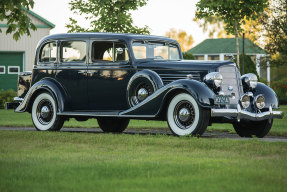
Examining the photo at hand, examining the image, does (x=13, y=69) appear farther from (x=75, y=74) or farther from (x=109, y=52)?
(x=109, y=52)

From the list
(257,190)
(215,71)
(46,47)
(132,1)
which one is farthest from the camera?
(132,1)

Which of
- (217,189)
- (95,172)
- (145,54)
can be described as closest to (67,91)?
(145,54)

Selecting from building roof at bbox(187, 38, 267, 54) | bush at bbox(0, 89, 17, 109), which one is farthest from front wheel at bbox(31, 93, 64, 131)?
building roof at bbox(187, 38, 267, 54)

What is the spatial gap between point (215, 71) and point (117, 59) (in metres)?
2.26

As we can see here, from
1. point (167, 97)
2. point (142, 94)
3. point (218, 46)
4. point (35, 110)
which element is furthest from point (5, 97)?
point (218, 46)

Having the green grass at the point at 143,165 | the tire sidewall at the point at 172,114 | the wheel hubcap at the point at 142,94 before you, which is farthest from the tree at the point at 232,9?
the green grass at the point at 143,165

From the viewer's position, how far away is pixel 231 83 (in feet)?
37.1

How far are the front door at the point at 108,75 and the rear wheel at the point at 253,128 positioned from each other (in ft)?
7.97

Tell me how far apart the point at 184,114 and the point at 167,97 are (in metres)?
0.55

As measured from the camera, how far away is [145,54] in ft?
40.4

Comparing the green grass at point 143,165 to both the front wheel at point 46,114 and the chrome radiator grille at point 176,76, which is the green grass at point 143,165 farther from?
the front wheel at point 46,114

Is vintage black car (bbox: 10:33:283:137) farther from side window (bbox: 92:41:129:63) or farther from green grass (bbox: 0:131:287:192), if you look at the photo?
green grass (bbox: 0:131:287:192)

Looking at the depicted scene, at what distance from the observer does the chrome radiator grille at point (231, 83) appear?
11195 millimetres

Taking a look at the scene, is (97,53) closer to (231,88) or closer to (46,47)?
(46,47)
